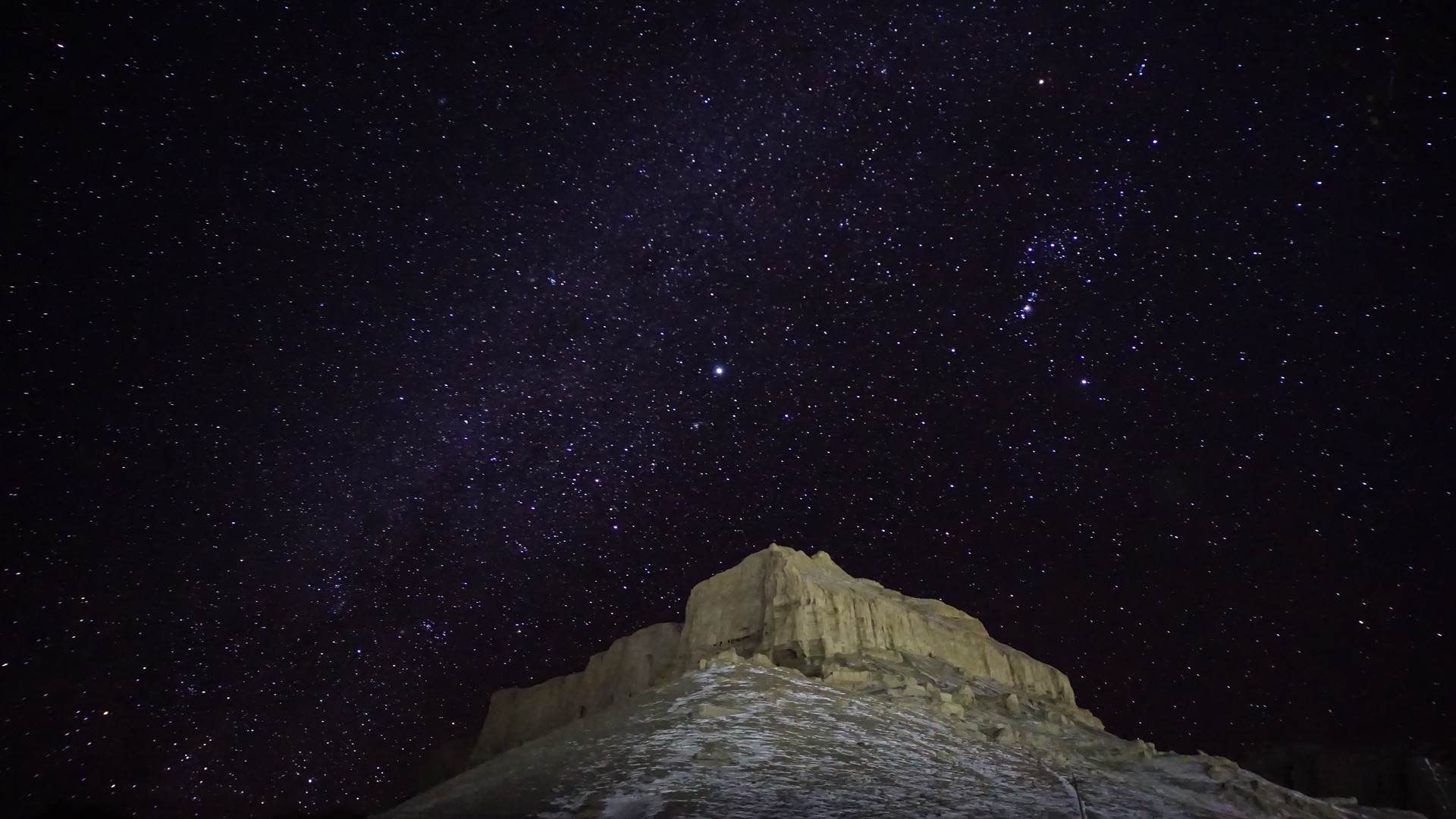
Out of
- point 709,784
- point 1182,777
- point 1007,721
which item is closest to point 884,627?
point 1007,721

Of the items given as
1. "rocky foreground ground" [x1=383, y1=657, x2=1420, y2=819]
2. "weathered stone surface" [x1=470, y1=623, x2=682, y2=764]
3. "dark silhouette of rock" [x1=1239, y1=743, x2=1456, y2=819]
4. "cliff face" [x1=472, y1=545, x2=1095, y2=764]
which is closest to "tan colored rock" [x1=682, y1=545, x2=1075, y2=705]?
"cliff face" [x1=472, y1=545, x2=1095, y2=764]

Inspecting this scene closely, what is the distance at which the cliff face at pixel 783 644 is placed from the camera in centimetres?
4116

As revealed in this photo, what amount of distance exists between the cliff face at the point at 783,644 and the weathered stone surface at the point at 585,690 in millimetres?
81

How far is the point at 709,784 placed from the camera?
1786 cm

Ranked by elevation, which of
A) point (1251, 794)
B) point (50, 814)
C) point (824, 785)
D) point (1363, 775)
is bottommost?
point (1363, 775)

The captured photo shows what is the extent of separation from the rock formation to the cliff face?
0.15m

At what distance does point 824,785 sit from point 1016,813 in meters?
5.38

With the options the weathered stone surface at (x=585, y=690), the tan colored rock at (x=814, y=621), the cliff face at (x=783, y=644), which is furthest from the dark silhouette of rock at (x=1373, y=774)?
the weathered stone surface at (x=585, y=690)

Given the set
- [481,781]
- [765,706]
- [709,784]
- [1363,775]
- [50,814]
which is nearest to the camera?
[50,814]

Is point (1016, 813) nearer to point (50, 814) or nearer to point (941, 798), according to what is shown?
point (941, 798)

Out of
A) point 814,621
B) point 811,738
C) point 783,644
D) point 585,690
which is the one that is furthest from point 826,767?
point 585,690

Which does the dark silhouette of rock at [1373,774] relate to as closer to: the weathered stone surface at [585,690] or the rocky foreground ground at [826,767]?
the rocky foreground ground at [826,767]

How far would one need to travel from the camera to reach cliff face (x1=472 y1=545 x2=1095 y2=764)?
4116 centimetres

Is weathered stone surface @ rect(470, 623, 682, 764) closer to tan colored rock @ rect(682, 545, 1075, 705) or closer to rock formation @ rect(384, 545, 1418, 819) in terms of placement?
rock formation @ rect(384, 545, 1418, 819)
